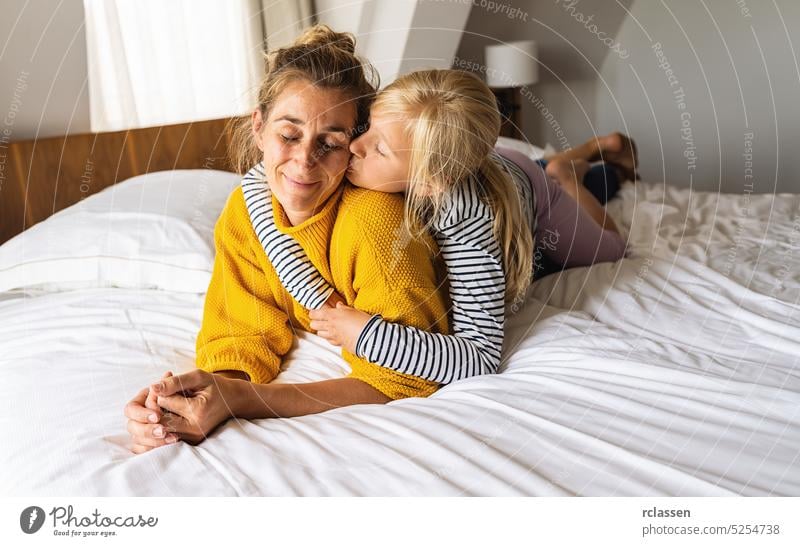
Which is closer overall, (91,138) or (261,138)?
(261,138)

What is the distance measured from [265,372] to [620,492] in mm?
400

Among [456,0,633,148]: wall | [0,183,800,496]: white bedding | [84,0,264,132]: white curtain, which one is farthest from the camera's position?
[456,0,633,148]: wall

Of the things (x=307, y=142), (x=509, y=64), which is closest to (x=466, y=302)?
(x=307, y=142)

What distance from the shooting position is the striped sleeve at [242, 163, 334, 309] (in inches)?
32.6

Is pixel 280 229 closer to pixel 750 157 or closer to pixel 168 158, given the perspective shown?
pixel 168 158

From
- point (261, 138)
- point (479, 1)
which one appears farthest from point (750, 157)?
point (261, 138)

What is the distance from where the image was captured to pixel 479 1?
2.18m

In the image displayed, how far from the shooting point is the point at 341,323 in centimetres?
79

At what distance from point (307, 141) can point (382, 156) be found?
0.08 meters

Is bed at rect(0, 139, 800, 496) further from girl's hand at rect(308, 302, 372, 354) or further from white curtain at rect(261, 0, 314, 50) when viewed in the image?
white curtain at rect(261, 0, 314, 50)

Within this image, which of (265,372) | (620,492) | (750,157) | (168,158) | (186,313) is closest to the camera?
(620,492)

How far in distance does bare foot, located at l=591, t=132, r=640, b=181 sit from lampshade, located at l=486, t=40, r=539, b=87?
59cm

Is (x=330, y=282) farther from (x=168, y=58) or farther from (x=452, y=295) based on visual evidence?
(x=168, y=58)

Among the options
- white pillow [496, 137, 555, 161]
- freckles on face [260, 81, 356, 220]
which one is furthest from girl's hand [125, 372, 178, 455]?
white pillow [496, 137, 555, 161]
